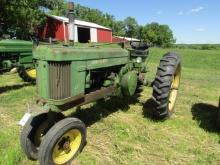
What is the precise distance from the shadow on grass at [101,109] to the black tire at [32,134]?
1.29 metres

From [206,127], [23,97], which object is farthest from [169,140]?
[23,97]

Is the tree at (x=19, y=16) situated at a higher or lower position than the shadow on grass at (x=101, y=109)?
higher

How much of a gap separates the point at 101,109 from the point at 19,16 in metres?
16.7

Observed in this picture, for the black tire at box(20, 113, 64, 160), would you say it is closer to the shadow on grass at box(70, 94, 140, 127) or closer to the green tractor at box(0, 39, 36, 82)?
the shadow on grass at box(70, 94, 140, 127)

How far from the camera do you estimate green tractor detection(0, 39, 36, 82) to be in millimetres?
8625

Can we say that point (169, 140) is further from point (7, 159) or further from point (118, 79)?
point (7, 159)

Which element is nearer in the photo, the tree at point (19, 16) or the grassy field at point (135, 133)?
the grassy field at point (135, 133)

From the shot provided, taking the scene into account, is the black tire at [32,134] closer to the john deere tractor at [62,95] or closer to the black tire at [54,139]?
the john deere tractor at [62,95]

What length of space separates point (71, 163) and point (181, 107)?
353 centimetres

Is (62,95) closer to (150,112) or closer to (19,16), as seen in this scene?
(150,112)

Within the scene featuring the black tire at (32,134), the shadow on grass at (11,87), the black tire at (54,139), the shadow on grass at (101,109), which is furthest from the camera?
the shadow on grass at (11,87)

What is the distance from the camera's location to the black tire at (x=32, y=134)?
12.5 feet

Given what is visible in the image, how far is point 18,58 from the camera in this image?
9070mm

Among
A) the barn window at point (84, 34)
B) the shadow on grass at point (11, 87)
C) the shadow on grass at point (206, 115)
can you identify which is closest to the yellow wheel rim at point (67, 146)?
the shadow on grass at point (206, 115)
